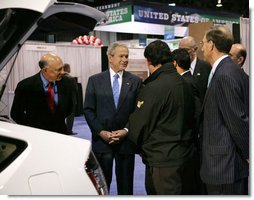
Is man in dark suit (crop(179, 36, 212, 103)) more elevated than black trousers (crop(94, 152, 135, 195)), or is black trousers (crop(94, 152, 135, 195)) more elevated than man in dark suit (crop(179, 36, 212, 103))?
man in dark suit (crop(179, 36, 212, 103))

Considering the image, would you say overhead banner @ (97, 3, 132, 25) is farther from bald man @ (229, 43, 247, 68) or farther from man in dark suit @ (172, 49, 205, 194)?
man in dark suit @ (172, 49, 205, 194)

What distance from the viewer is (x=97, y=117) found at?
2.88 metres

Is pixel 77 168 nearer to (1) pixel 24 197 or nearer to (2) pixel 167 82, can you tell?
(1) pixel 24 197

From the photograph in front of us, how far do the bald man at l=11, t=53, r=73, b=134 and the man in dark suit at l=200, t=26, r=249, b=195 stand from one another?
3.77ft

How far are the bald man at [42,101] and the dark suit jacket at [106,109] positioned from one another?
9.1 inches

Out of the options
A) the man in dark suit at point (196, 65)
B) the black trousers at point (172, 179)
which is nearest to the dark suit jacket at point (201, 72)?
the man in dark suit at point (196, 65)

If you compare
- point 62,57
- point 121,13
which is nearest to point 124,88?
point 121,13

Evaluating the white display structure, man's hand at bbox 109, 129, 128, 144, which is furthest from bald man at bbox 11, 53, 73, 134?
the white display structure

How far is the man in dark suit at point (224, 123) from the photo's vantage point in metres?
2.04

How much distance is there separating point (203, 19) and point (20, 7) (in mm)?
3386

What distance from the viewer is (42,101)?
2.80 m

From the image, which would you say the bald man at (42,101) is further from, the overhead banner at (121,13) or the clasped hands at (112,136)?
the overhead banner at (121,13)

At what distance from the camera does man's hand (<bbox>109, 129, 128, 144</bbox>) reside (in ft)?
9.28

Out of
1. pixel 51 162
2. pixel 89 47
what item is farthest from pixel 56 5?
pixel 89 47
